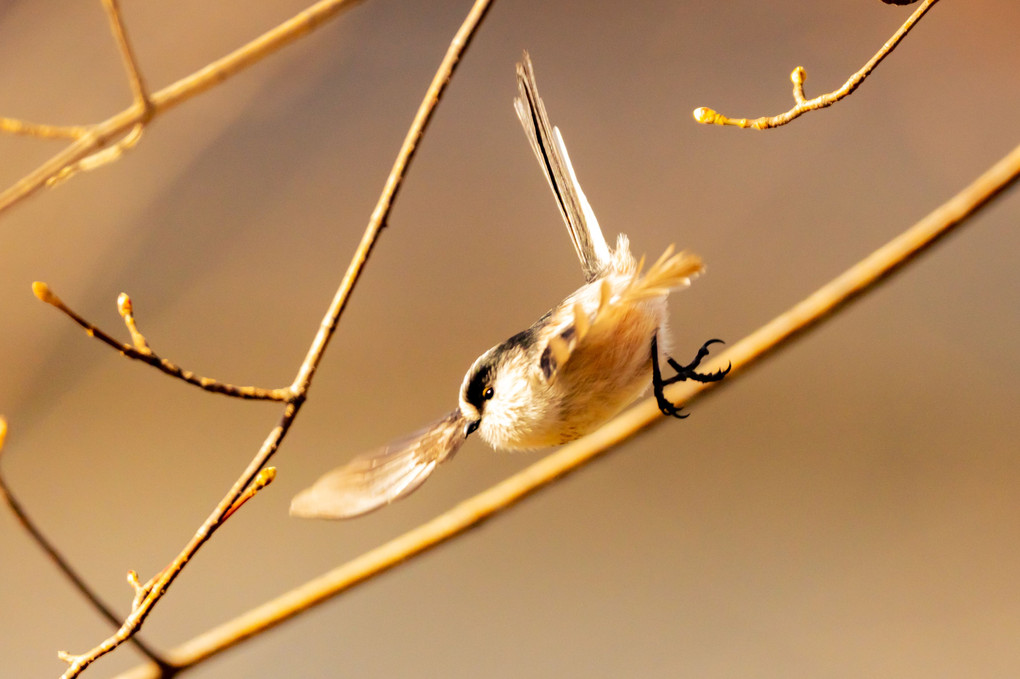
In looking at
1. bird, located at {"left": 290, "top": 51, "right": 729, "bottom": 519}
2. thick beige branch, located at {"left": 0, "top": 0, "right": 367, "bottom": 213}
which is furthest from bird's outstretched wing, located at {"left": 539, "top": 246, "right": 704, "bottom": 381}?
thick beige branch, located at {"left": 0, "top": 0, "right": 367, "bottom": 213}

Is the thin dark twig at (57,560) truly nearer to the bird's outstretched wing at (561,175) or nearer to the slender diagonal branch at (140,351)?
the slender diagonal branch at (140,351)

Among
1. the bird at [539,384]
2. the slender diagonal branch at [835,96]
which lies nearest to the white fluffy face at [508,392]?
the bird at [539,384]

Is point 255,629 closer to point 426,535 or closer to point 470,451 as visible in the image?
point 426,535

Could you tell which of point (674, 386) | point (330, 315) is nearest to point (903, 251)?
point (674, 386)

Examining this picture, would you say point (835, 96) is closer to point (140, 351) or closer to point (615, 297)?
point (615, 297)

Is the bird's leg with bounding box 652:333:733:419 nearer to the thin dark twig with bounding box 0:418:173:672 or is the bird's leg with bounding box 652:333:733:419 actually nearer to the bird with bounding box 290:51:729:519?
the bird with bounding box 290:51:729:519

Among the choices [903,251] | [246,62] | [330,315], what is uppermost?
[246,62]
